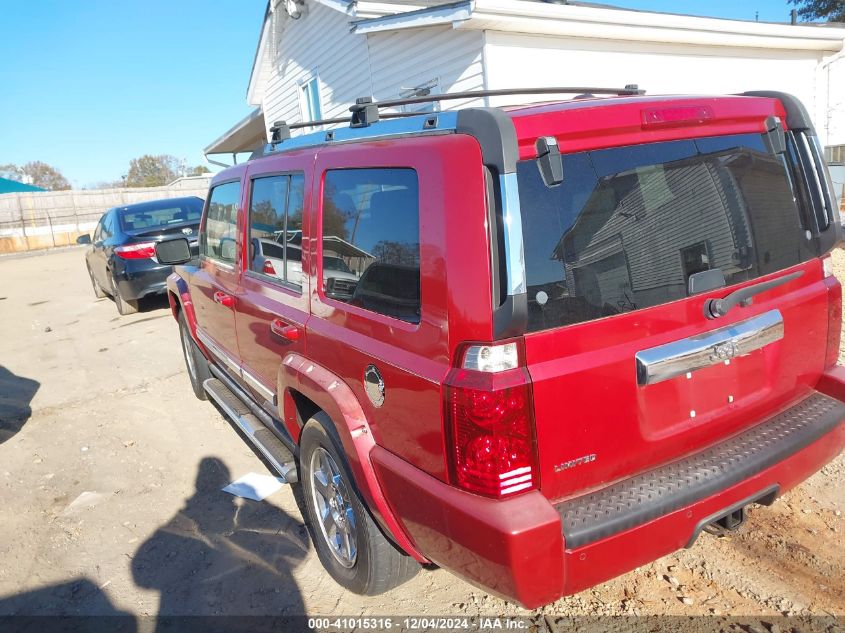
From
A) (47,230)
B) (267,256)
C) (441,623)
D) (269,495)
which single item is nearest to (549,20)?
(267,256)

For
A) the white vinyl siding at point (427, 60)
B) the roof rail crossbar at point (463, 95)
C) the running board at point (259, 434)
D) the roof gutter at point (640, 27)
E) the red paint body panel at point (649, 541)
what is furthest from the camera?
the white vinyl siding at point (427, 60)

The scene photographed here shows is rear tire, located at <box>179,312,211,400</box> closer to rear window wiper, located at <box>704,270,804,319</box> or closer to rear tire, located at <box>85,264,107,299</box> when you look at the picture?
rear window wiper, located at <box>704,270,804,319</box>

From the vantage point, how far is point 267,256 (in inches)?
133

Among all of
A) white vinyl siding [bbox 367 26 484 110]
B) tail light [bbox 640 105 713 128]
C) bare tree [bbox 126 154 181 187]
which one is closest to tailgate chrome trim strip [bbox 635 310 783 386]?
tail light [bbox 640 105 713 128]

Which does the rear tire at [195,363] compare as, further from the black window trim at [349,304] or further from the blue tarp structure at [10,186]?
the blue tarp structure at [10,186]

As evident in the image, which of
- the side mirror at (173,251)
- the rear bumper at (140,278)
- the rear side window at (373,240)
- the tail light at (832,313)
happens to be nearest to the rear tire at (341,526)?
the rear side window at (373,240)

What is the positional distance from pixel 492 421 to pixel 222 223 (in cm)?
306

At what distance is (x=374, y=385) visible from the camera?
2311 mm

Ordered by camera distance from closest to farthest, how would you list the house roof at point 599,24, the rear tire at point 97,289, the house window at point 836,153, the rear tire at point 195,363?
1. the rear tire at point 195,363
2. the house roof at point 599,24
3. the rear tire at point 97,289
4. the house window at point 836,153

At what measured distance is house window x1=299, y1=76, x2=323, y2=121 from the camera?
542 inches

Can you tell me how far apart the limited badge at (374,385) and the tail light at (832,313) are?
203 cm

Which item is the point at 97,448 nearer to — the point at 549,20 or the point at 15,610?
the point at 15,610

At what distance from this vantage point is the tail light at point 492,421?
6.19 ft

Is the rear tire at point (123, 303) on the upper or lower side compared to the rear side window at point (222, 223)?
lower
